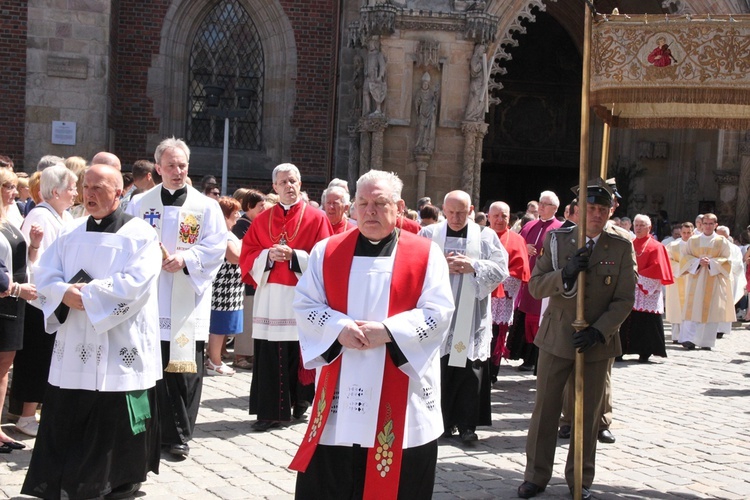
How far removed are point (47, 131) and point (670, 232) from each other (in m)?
13.1

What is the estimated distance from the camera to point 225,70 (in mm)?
19641

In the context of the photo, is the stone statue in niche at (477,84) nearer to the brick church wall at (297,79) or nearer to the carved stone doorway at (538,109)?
the brick church wall at (297,79)

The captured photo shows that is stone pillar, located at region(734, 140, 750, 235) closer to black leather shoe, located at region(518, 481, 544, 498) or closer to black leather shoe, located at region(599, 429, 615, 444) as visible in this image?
black leather shoe, located at region(599, 429, 615, 444)

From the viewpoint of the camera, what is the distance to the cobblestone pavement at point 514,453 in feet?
20.4

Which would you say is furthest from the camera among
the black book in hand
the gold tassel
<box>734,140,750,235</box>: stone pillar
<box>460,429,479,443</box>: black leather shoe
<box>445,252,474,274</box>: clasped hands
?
<box>734,140,750,235</box>: stone pillar

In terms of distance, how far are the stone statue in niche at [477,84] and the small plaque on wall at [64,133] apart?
7.05m

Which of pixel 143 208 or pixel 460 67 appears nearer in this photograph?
pixel 143 208

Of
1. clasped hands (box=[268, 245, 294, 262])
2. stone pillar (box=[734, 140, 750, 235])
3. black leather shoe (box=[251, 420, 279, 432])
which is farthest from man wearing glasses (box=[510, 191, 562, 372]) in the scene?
stone pillar (box=[734, 140, 750, 235])

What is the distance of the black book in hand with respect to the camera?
5430mm

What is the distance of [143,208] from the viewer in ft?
22.5

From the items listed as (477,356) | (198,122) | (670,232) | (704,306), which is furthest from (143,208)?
(670,232)

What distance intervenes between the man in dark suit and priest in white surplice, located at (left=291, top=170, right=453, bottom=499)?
5.06 feet

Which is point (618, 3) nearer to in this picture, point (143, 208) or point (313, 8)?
point (313, 8)

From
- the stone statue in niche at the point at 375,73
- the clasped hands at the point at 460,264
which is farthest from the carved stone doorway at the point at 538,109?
the clasped hands at the point at 460,264
